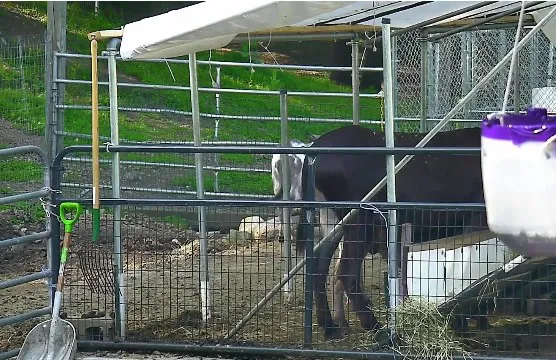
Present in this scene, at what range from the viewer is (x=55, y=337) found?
5391mm

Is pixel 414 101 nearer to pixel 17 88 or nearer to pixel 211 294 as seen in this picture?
pixel 17 88

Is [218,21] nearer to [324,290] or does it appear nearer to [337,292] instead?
[324,290]

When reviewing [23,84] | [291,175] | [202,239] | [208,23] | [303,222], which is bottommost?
[202,239]

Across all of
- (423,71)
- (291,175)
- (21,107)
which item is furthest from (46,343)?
(21,107)

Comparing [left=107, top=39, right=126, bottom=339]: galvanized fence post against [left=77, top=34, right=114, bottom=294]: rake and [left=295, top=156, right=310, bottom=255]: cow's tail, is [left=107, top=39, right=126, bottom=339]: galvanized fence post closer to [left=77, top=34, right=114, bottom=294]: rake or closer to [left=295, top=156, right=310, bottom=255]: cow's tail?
[left=77, top=34, right=114, bottom=294]: rake

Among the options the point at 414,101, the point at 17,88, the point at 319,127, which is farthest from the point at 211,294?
the point at 319,127

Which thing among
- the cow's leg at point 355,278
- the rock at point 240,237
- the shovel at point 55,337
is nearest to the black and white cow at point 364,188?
the cow's leg at point 355,278

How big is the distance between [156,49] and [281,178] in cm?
259

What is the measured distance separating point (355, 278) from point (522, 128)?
3.79 m

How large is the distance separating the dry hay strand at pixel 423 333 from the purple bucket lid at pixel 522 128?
9.78 ft

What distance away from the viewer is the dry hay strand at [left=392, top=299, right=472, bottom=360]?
535 cm

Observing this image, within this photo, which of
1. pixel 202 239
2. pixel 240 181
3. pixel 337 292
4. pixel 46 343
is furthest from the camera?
pixel 240 181

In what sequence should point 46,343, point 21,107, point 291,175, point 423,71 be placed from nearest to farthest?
point 46,343, point 291,175, point 423,71, point 21,107

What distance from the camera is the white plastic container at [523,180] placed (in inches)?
98.3
